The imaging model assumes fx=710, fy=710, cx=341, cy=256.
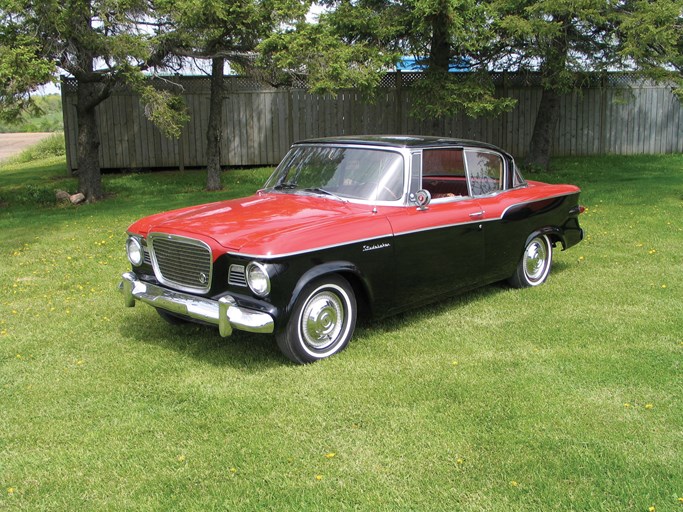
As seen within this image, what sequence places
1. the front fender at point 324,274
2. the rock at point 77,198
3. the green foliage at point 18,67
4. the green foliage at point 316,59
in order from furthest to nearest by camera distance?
the rock at point 77,198 → the green foliage at point 316,59 → the green foliage at point 18,67 → the front fender at point 324,274

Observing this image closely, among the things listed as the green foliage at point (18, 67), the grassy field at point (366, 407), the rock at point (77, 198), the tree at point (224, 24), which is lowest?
the grassy field at point (366, 407)

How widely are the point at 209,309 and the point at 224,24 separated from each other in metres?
8.11

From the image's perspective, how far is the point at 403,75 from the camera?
670 inches

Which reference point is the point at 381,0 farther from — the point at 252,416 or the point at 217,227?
the point at 252,416

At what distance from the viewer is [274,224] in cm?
544

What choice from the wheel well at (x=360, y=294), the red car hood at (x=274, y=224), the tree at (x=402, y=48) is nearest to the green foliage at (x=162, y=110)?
the tree at (x=402, y=48)

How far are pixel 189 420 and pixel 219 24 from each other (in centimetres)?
904

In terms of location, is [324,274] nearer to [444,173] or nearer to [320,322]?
[320,322]

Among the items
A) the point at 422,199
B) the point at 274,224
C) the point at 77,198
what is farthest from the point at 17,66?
the point at 422,199

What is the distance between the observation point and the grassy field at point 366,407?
3.70 meters

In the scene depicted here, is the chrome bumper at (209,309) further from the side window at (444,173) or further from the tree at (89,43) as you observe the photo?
the tree at (89,43)

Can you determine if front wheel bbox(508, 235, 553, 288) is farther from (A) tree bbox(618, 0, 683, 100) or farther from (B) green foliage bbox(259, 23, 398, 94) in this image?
(A) tree bbox(618, 0, 683, 100)

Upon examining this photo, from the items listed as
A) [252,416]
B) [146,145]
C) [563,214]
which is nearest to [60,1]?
[146,145]

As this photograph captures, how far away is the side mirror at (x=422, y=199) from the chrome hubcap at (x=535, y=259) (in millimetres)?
1859
